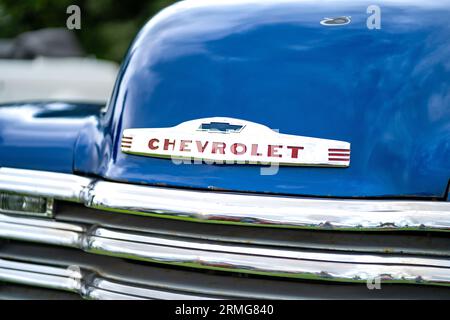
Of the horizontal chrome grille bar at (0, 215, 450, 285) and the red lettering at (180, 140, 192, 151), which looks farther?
the red lettering at (180, 140, 192, 151)

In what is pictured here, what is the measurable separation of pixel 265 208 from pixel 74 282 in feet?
2.53

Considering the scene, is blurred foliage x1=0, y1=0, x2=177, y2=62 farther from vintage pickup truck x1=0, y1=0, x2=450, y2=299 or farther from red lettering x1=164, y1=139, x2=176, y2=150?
red lettering x1=164, y1=139, x2=176, y2=150

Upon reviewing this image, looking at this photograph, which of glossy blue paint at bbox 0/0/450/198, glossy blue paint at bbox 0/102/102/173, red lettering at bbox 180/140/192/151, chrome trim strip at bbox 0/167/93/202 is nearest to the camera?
glossy blue paint at bbox 0/0/450/198

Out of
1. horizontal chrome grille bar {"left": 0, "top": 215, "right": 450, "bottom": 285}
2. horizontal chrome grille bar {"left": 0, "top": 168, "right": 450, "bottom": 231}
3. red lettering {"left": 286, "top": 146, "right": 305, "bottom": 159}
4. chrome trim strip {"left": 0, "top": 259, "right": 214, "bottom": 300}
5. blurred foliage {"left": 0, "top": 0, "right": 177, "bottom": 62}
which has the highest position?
blurred foliage {"left": 0, "top": 0, "right": 177, "bottom": 62}

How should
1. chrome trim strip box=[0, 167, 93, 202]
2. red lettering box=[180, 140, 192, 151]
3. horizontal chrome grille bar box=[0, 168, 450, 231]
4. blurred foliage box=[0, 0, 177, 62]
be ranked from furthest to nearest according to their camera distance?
1. blurred foliage box=[0, 0, 177, 62]
2. chrome trim strip box=[0, 167, 93, 202]
3. red lettering box=[180, 140, 192, 151]
4. horizontal chrome grille bar box=[0, 168, 450, 231]

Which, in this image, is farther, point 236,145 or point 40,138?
point 40,138

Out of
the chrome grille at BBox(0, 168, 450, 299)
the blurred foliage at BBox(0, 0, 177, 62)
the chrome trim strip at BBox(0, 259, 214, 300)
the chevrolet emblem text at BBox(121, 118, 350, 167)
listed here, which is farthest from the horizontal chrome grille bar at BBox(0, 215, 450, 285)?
the blurred foliage at BBox(0, 0, 177, 62)

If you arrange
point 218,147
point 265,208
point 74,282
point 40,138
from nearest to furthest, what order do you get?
1. point 265,208
2. point 218,147
3. point 74,282
4. point 40,138

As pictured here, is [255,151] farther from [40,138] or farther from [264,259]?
[40,138]

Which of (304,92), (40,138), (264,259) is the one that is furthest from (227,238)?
(40,138)

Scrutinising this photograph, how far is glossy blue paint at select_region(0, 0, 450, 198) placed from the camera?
209 centimetres

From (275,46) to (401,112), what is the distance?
0.49 meters

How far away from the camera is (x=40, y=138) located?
254 cm

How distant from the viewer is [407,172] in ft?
6.77
